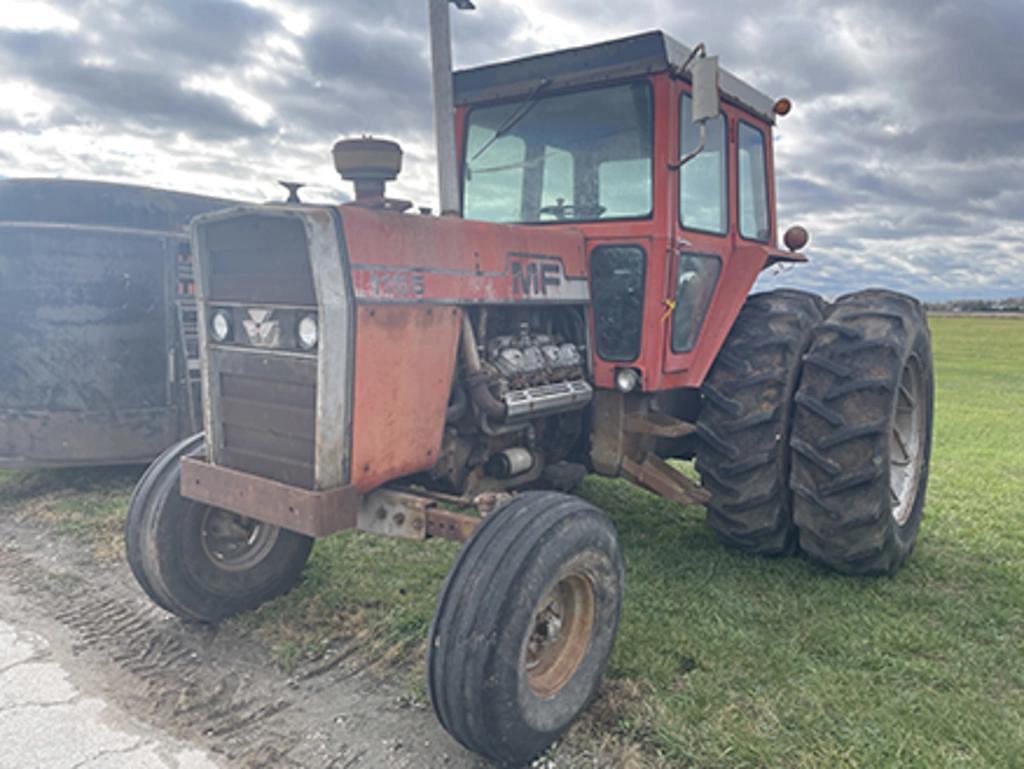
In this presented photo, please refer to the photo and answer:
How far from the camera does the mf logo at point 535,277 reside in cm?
338

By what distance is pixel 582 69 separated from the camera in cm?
372

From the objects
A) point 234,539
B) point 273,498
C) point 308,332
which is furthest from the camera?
point 234,539

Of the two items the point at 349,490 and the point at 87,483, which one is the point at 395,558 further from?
the point at 87,483

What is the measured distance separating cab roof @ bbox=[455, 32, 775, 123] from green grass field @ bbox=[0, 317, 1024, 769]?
2.47 meters

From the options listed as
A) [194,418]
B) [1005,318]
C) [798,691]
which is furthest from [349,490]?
[1005,318]

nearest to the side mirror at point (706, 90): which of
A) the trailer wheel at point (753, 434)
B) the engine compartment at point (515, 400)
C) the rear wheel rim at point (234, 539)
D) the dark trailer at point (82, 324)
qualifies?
the engine compartment at point (515, 400)

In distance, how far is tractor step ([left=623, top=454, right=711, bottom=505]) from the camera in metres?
4.10

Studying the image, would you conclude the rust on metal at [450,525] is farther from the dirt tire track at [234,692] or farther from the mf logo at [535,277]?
the mf logo at [535,277]

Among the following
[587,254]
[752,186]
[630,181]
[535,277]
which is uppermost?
[752,186]

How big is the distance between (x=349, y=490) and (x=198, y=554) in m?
1.11

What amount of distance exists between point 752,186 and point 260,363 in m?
3.10

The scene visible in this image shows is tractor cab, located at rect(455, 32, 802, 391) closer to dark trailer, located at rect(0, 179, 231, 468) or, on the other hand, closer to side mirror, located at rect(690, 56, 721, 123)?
side mirror, located at rect(690, 56, 721, 123)

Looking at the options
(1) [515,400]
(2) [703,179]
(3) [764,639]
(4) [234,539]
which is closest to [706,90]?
(2) [703,179]

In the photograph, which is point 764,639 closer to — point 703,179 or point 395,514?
point 395,514
